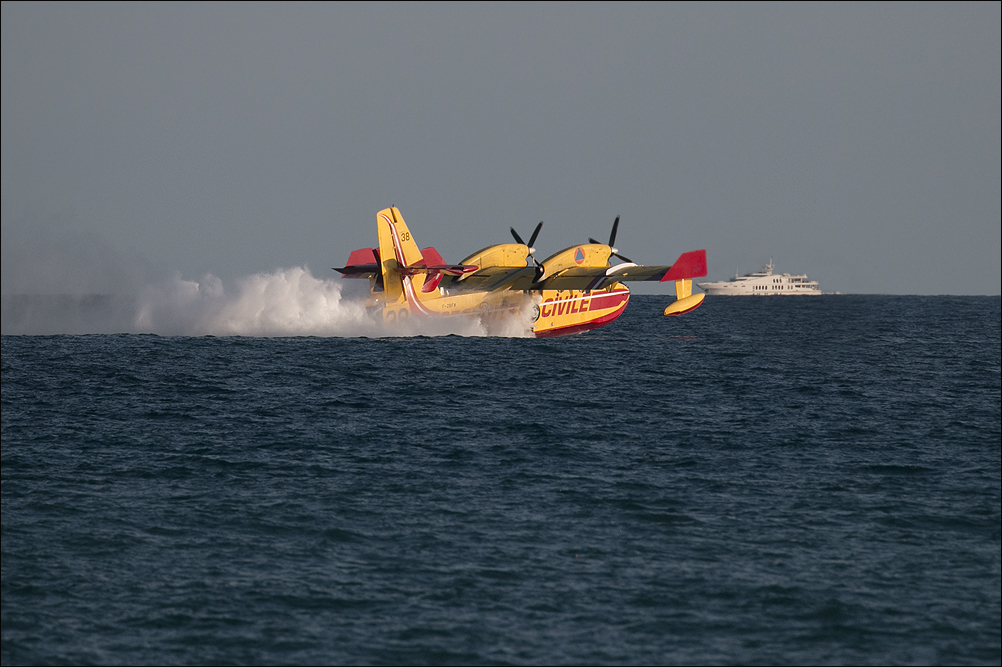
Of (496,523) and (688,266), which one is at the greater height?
(688,266)

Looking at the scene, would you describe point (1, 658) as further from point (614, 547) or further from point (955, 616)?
point (955, 616)

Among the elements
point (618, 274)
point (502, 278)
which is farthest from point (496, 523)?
point (618, 274)

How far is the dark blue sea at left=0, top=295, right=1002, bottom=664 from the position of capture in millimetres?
13289

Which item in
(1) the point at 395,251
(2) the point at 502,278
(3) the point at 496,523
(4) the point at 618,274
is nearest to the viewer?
(3) the point at 496,523

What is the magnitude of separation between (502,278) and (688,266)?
12.1m

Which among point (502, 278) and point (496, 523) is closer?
point (496, 523)

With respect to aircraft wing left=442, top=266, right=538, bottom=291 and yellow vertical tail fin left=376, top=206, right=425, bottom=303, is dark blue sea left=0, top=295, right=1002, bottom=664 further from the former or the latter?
aircraft wing left=442, top=266, right=538, bottom=291

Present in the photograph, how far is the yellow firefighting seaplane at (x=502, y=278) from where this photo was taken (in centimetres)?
5122

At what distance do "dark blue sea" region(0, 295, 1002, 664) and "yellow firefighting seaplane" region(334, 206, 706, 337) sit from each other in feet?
47.3

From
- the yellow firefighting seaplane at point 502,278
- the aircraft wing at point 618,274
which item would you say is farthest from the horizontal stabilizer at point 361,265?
the aircraft wing at point 618,274

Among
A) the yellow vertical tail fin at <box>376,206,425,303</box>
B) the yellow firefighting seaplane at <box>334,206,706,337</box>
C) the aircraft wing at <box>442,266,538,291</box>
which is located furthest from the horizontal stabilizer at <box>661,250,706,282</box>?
the yellow vertical tail fin at <box>376,206,425,303</box>

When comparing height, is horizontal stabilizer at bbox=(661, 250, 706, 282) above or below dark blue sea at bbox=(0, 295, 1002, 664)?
above

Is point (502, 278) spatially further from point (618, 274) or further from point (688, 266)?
point (688, 266)

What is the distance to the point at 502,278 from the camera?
5422 centimetres
